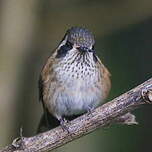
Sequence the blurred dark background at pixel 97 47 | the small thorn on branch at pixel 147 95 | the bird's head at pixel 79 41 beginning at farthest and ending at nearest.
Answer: the blurred dark background at pixel 97 47 < the bird's head at pixel 79 41 < the small thorn on branch at pixel 147 95

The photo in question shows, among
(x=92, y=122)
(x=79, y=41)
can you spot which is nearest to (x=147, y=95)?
(x=92, y=122)

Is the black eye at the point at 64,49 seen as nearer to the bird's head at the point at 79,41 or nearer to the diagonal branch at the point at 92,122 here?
the bird's head at the point at 79,41

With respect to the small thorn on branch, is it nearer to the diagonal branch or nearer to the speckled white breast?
the diagonal branch

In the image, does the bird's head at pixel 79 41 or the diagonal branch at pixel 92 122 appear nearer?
the diagonal branch at pixel 92 122

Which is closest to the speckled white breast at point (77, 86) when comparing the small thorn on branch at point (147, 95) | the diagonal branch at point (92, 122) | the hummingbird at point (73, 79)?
the hummingbird at point (73, 79)

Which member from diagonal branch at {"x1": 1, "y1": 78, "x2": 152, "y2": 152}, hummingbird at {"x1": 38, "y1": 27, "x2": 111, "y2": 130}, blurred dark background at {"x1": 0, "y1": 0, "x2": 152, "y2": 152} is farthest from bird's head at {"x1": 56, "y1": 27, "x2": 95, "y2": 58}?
blurred dark background at {"x1": 0, "y1": 0, "x2": 152, "y2": 152}

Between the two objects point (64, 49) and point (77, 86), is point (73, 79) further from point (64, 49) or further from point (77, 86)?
point (64, 49)
